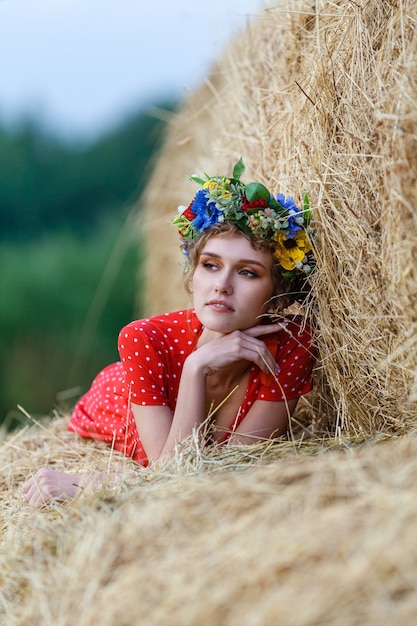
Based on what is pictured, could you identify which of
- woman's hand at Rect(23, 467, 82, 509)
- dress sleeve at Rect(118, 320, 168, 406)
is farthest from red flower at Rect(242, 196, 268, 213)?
woman's hand at Rect(23, 467, 82, 509)

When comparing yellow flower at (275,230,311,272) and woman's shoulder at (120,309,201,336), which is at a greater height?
yellow flower at (275,230,311,272)

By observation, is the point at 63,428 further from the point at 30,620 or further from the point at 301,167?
the point at 30,620

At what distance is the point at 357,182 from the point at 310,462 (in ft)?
2.89

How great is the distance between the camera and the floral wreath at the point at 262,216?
8.61ft

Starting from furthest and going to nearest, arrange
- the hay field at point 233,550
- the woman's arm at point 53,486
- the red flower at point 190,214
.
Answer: the red flower at point 190,214 → the woman's arm at point 53,486 → the hay field at point 233,550

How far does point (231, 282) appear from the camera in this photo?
2621 mm

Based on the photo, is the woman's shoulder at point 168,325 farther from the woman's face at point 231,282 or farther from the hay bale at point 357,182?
the hay bale at point 357,182

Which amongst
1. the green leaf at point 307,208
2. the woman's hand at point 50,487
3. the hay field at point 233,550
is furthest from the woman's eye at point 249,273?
the woman's hand at point 50,487

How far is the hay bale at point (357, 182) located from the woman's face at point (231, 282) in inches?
7.0

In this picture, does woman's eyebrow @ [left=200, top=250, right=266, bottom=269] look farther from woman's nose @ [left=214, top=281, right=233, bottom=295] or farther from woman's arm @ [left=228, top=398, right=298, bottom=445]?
woman's arm @ [left=228, top=398, right=298, bottom=445]

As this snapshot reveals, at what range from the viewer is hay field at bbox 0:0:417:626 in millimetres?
1543

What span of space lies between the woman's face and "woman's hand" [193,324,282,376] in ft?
0.14

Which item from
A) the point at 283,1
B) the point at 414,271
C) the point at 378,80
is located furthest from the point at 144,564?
the point at 283,1

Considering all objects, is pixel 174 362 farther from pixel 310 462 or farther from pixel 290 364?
pixel 310 462
